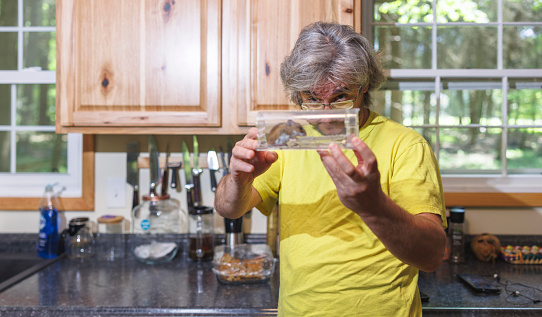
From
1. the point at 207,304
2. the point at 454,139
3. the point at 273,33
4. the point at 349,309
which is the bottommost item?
the point at 207,304

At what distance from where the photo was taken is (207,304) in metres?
1.59

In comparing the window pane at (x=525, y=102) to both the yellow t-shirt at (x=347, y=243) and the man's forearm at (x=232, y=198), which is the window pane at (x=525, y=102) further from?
the man's forearm at (x=232, y=198)

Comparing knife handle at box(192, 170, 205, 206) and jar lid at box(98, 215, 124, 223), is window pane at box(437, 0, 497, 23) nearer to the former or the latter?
knife handle at box(192, 170, 205, 206)

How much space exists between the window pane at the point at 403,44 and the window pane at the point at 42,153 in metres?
1.70

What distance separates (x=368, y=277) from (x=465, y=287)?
775 millimetres

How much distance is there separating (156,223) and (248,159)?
1347 millimetres

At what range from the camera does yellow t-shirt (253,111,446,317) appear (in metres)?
1.10

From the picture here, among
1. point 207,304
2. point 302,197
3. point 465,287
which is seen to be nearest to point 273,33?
point 302,197

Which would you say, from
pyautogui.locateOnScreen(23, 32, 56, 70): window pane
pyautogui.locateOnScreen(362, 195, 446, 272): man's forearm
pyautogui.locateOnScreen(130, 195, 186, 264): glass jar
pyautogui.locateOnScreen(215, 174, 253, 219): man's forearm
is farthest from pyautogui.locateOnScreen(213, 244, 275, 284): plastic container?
pyautogui.locateOnScreen(23, 32, 56, 70): window pane

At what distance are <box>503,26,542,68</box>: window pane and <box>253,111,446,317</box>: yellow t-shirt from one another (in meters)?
1.69

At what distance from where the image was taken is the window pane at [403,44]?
231cm

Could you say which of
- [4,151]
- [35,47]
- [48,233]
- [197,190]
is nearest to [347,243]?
[197,190]

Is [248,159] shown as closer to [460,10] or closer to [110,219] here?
[110,219]

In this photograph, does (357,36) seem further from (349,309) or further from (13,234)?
(13,234)
